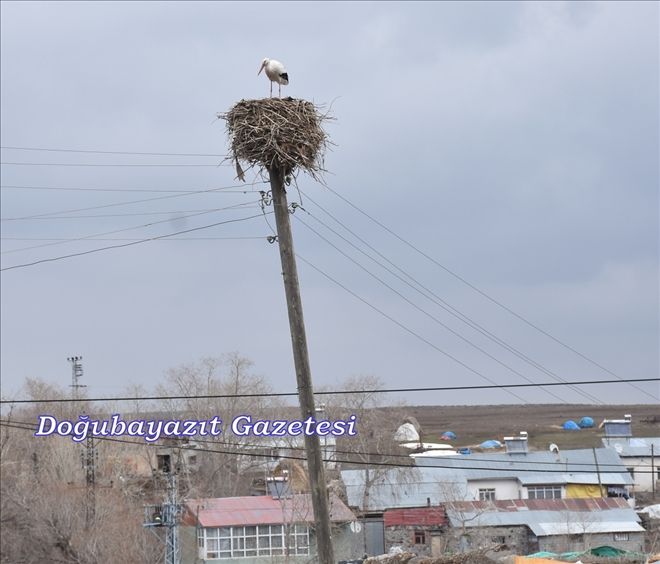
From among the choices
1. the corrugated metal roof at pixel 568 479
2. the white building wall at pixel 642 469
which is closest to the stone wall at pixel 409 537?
the corrugated metal roof at pixel 568 479

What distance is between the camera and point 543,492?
6806cm

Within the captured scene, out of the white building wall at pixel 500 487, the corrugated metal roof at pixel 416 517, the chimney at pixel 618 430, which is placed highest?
the chimney at pixel 618 430

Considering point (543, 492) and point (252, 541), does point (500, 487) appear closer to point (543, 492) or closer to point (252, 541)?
point (543, 492)

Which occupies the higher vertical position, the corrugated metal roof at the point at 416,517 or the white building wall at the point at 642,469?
the white building wall at the point at 642,469

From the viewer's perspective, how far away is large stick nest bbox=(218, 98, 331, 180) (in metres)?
15.7

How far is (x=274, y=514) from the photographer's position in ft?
176

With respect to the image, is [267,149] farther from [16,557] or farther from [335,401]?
[335,401]

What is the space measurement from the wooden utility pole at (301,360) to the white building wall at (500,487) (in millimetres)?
55198

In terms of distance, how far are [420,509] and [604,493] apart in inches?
585

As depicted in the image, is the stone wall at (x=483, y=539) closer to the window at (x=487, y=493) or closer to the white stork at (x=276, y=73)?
the window at (x=487, y=493)

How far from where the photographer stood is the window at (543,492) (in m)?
67.8

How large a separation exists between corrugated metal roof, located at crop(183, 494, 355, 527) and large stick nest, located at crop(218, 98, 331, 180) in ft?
126

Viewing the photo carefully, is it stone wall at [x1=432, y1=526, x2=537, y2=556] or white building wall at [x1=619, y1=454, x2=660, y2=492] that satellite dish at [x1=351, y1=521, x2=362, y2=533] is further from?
white building wall at [x1=619, y1=454, x2=660, y2=492]

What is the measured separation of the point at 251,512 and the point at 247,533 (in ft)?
4.33
